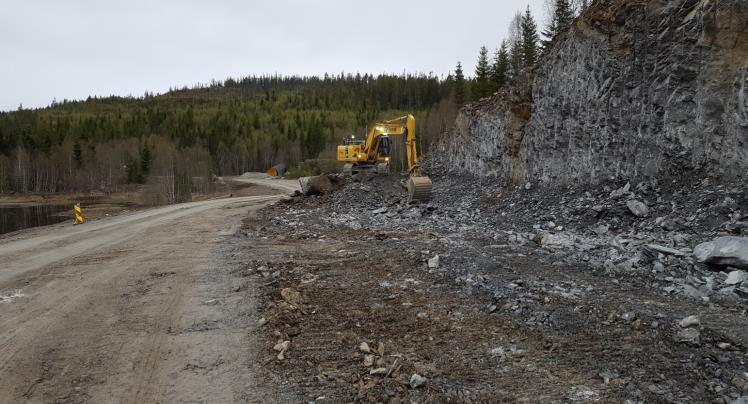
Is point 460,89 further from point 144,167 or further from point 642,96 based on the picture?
point 144,167

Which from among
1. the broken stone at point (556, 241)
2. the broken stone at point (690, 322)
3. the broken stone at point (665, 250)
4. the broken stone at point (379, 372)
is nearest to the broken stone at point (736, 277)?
the broken stone at point (665, 250)

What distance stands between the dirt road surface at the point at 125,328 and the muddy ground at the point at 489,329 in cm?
48

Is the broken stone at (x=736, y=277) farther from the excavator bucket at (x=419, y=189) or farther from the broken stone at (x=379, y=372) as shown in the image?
the excavator bucket at (x=419, y=189)

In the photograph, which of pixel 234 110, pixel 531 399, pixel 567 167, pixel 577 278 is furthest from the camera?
pixel 234 110

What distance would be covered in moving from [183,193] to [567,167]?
50508mm

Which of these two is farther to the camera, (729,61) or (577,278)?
(729,61)

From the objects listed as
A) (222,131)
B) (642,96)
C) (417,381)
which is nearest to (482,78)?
(642,96)

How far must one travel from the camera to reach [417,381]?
4230 millimetres

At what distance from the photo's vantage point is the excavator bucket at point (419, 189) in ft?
56.9

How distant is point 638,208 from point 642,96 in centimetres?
344

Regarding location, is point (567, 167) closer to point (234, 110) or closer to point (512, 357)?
point (512, 357)

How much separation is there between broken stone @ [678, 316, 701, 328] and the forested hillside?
43.0 meters

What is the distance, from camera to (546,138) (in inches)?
616

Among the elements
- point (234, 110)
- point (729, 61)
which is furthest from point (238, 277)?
point (234, 110)
